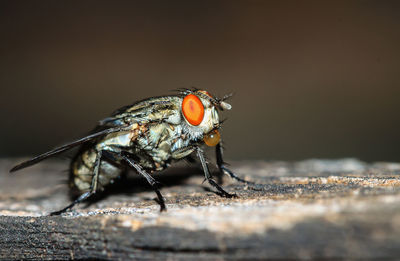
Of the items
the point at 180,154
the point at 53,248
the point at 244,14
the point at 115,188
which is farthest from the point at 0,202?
the point at 244,14

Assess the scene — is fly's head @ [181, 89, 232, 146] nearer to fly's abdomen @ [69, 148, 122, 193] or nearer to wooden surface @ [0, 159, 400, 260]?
wooden surface @ [0, 159, 400, 260]

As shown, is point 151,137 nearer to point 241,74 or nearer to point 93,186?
point 93,186

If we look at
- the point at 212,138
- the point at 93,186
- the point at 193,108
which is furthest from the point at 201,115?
the point at 93,186

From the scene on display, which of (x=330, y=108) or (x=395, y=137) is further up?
(x=330, y=108)

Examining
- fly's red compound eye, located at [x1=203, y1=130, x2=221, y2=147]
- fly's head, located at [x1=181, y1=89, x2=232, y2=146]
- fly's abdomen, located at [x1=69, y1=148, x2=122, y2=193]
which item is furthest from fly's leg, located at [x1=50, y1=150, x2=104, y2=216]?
fly's red compound eye, located at [x1=203, y1=130, x2=221, y2=147]

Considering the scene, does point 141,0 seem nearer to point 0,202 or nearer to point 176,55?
point 176,55

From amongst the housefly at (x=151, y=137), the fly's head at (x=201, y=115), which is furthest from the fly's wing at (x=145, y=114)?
the fly's head at (x=201, y=115)
